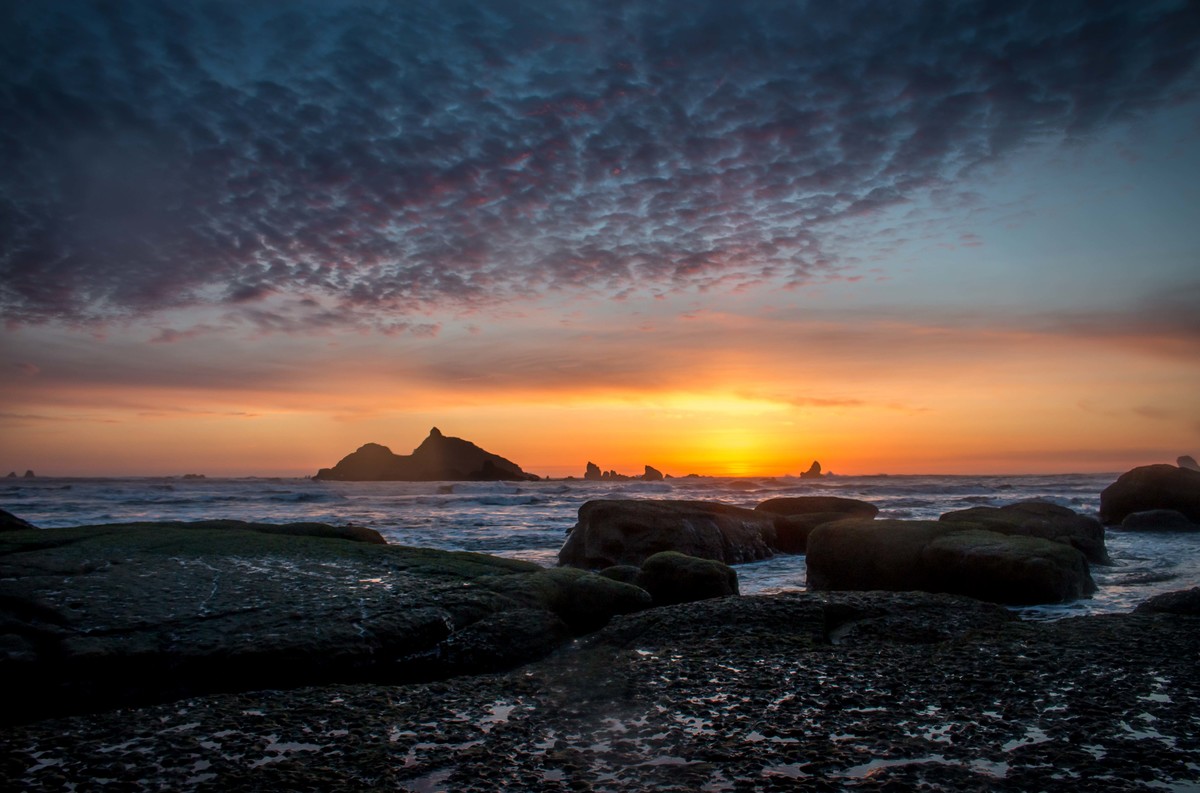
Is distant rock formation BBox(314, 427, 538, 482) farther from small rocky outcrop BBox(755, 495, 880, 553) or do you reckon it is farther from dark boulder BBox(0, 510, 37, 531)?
dark boulder BBox(0, 510, 37, 531)

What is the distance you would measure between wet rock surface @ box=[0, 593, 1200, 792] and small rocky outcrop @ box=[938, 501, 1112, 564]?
8.68m

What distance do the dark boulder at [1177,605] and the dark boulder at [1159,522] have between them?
19.0m

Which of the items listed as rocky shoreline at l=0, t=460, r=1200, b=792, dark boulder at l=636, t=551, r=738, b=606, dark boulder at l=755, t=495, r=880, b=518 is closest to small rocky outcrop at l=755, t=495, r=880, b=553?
dark boulder at l=755, t=495, r=880, b=518

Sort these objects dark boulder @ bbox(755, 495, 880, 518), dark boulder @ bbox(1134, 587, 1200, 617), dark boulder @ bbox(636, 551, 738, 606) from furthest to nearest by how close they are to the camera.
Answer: dark boulder @ bbox(755, 495, 880, 518)
dark boulder @ bbox(636, 551, 738, 606)
dark boulder @ bbox(1134, 587, 1200, 617)

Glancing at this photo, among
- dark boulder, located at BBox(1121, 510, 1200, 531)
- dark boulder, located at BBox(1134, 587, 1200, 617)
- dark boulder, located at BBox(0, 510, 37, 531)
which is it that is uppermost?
dark boulder, located at BBox(0, 510, 37, 531)

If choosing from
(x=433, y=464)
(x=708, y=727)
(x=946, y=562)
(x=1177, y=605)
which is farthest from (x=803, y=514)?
(x=433, y=464)

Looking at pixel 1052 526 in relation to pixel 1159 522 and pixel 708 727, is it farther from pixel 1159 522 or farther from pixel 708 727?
pixel 708 727

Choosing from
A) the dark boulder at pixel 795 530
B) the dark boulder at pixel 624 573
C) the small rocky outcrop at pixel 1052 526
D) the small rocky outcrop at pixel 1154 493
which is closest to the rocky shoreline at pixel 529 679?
the dark boulder at pixel 624 573

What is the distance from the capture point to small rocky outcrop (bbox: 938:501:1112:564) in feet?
48.6

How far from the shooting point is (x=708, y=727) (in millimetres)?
4516

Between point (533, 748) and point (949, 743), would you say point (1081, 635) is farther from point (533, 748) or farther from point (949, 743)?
point (533, 748)

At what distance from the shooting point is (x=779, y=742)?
4.22 metres

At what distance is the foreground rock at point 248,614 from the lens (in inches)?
228

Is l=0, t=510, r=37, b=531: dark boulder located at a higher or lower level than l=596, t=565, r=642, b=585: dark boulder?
higher
